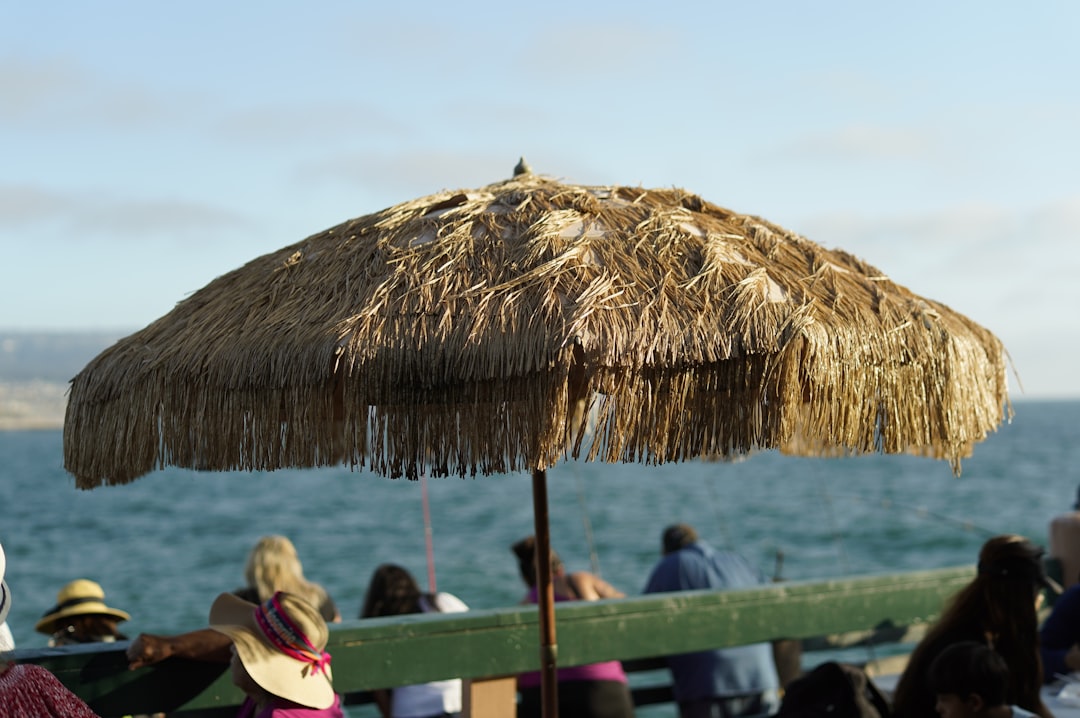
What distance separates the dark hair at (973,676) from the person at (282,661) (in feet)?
5.90

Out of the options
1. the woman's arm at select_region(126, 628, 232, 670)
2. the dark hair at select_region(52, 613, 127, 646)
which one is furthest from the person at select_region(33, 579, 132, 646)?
the woman's arm at select_region(126, 628, 232, 670)

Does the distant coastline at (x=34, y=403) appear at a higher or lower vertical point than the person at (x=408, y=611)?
higher

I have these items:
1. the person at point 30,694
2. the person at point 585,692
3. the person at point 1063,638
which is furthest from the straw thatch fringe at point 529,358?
the person at point 585,692

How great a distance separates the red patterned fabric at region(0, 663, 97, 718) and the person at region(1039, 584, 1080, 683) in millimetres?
3710

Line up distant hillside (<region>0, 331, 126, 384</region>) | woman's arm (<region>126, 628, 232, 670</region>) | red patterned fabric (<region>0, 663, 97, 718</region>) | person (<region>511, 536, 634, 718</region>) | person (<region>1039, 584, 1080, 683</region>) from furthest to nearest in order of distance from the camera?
distant hillside (<region>0, 331, 126, 384</region>), person (<region>511, 536, 634, 718</region>), person (<region>1039, 584, 1080, 683</region>), woman's arm (<region>126, 628, 232, 670</region>), red patterned fabric (<region>0, 663, 97, 718</region>)

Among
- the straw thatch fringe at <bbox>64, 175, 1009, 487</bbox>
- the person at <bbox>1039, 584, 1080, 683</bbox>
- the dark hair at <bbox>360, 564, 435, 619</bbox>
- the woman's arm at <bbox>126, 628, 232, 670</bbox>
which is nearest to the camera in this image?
the straw thatch fringe at <bbox>64, 175, 1009, 487</bbox>

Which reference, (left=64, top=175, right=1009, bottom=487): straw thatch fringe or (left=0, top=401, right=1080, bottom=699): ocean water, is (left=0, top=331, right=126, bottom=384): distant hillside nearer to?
(left=0, top=401, right=1080, bottom=699): ocean water

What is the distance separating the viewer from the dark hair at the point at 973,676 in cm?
358

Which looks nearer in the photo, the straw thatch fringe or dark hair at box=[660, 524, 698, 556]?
the straw thatch fringe

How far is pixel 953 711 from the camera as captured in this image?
142 inches

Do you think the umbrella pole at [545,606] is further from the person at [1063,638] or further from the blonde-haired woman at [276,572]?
the person at [1063,638]

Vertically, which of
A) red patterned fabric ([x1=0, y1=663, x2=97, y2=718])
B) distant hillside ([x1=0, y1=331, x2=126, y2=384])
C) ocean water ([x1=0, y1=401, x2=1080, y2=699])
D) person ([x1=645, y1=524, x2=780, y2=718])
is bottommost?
ocean water ([x1=0, y1=401, x2=1080, y2=699])

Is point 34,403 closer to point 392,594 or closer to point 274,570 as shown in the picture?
point 274,570

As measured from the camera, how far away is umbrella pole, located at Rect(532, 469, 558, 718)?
356 cm
